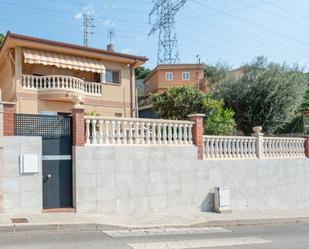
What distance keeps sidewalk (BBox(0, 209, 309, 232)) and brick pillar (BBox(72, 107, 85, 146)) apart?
7.16ft

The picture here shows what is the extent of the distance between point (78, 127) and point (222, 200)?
5.70 metres

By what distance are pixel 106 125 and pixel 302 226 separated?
6985 mm

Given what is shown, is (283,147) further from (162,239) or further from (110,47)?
(110,47)

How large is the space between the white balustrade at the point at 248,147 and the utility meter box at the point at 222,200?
4.33 feet

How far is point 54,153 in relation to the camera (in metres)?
13.2

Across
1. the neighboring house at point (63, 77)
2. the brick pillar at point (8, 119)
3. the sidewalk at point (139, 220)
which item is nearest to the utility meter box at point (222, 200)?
the sidewalk at point (139, 220)

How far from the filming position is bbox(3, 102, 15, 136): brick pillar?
1241cm

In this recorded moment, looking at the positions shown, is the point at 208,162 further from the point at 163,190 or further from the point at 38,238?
the point at 38,238

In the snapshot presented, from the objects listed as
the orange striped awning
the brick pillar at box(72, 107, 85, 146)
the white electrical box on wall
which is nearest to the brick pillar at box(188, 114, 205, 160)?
the brick pillar at box(72, 107, 85, 146)

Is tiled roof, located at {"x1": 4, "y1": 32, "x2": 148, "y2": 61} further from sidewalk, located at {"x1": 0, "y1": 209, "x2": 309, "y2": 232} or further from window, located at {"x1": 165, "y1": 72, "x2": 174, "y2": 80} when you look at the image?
window, located at {"x1": 165, "y1": 72, "x2": 174, "y2": 80}

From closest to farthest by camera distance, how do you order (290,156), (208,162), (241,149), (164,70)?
(208,162), (241,149), (290,156), (164,70)

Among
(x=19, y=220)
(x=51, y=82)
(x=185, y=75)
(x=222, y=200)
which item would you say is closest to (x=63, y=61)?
(x=51, y=82)

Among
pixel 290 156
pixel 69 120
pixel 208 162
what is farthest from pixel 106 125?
pixel 290 156

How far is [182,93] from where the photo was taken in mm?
23922
